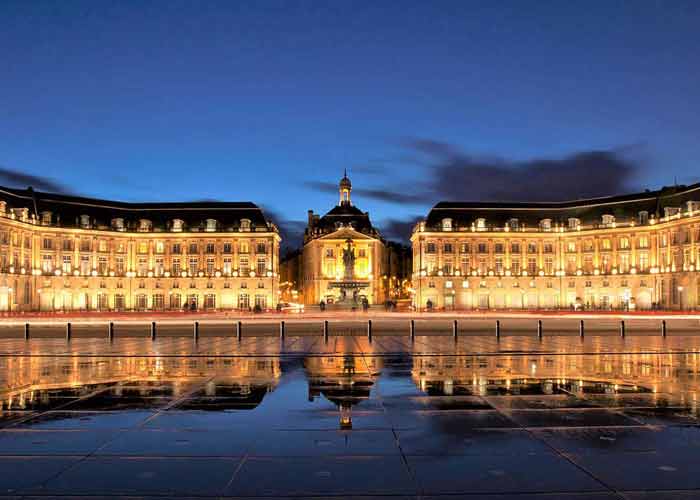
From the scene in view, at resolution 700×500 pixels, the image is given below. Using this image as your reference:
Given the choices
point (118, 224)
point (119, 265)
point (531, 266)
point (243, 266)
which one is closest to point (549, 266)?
point (531, 266)

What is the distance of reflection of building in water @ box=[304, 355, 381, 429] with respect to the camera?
44.4ft

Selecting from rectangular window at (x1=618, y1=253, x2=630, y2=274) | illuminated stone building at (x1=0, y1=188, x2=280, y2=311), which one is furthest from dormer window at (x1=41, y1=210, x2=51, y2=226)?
rectangular window at (x1=618, y1=253, x2=630, y2=274)

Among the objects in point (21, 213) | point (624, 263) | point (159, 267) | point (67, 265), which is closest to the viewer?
point (21, 213)

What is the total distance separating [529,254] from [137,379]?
329 ft

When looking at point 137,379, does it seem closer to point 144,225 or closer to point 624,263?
point 144,225

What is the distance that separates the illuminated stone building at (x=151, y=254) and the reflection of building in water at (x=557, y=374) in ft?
276

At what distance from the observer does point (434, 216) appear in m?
113

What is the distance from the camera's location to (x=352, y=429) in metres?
10.8

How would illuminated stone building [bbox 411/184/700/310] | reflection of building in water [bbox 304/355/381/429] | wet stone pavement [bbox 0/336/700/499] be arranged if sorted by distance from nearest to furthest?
wet stone pavement [bbox 0/336/700/499] → reflection of building in water [bbox 304/355/381/429] → illuminated stone building [bbox 411/184/700/310]

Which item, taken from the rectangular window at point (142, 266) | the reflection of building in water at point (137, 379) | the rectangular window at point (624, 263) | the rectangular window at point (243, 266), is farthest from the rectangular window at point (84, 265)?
the reflection of building in water at point (137, 379)

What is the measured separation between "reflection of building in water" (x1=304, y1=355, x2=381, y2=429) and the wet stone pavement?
56mm

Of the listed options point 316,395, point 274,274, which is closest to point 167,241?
point 274,274

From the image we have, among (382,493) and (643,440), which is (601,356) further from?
(382,493)

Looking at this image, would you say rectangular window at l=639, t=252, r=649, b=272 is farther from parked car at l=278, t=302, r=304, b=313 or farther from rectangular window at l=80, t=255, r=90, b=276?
rectangular window at l=80, t=255, r=90, b=276
